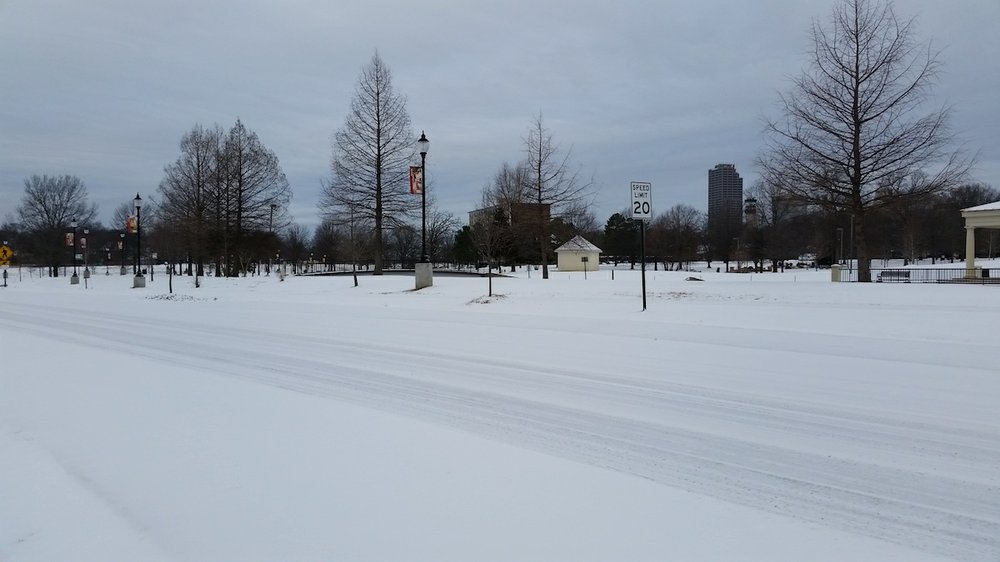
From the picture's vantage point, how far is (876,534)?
3.84 meters

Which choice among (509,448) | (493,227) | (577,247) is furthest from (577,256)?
(509,448)

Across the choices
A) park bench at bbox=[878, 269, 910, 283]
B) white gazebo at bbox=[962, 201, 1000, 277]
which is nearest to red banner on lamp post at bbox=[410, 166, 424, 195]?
park bench at bbox=[878, 269, 910, 283]

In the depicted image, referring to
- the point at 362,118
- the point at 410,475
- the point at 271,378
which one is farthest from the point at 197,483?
the point at 362,118

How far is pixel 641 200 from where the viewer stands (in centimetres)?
1605

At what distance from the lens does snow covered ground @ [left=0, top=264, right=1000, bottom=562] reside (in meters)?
3.79

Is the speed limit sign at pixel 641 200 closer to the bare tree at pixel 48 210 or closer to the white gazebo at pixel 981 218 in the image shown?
the white gazebo at pixel 981 218

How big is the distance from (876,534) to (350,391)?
592 centimetres

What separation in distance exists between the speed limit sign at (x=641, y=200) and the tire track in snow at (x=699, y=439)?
7.40 meters

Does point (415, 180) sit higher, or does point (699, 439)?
point (415, 180)

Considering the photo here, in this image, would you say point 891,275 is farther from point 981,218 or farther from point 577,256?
point 577,256

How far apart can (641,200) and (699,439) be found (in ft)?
36.2

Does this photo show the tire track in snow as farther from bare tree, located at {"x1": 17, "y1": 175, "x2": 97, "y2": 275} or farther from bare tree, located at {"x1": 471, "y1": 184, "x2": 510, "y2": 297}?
bare tree, located at {"x1": 17, "y1": 175, "x2": 97, "y2": 275}

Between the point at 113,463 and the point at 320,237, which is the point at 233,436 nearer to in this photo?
the point at 113,463

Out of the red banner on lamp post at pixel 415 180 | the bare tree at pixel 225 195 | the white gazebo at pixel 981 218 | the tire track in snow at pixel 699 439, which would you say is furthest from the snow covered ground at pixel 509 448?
the bare tree at pixel 225 195
